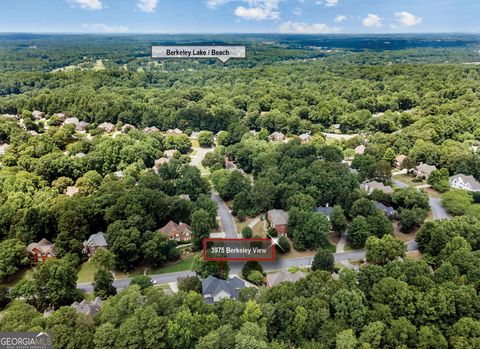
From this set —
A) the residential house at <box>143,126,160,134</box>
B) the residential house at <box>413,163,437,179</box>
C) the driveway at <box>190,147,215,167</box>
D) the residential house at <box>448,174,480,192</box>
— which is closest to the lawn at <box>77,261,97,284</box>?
the driveway at <box>190,147,215,167</box>

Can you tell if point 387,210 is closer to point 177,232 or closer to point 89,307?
point 177,232

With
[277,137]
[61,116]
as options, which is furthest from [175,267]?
[61,116]

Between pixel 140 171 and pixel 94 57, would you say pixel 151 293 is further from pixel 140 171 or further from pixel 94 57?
pixel 94 57

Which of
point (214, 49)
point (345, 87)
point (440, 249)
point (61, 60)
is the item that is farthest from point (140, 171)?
point (61, 60)

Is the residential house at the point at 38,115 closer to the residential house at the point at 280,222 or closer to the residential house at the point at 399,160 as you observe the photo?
the residential house at the point at 280,222

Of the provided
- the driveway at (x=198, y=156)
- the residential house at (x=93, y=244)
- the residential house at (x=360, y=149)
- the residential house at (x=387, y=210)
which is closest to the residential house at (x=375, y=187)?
the residential house at (x=387, y=210)
